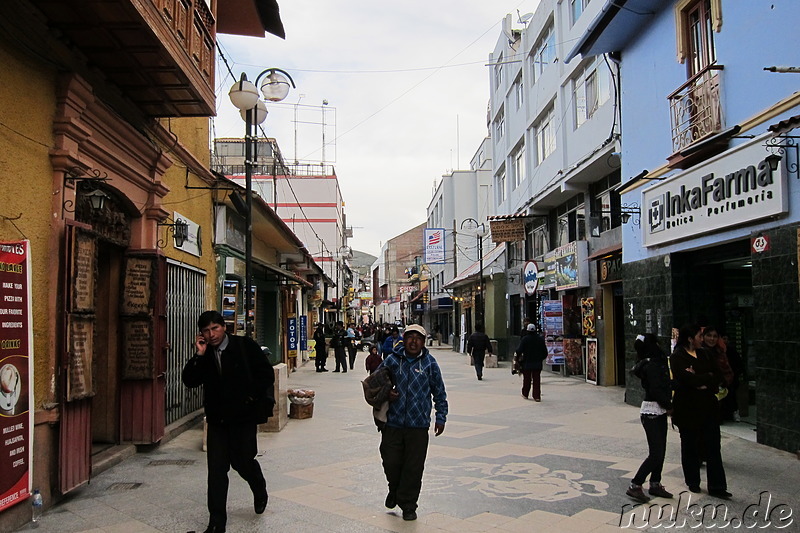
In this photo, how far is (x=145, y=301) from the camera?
8734 millimetres

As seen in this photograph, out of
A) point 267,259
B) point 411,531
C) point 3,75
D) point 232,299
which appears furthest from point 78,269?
point 267,259

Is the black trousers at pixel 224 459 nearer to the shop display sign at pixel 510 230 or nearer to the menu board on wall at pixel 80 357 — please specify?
the menu board on wall at pixel 80 357

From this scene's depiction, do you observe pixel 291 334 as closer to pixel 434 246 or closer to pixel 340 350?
pixel 340 350

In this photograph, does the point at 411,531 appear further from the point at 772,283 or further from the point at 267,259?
the point at 267,259

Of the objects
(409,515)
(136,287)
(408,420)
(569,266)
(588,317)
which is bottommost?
(409,515)

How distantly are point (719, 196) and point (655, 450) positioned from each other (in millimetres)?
4917

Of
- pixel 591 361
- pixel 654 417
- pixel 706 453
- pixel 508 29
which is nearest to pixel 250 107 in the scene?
A: pixel 654 417

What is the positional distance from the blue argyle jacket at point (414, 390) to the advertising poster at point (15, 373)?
10.1 feet

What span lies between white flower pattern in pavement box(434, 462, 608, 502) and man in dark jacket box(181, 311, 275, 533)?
237 centimetres

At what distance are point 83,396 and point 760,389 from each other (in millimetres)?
8294

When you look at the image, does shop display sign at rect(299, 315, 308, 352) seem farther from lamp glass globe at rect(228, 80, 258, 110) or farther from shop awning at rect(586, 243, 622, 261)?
lamp glass globe at rect(228, 80, 258, 110)

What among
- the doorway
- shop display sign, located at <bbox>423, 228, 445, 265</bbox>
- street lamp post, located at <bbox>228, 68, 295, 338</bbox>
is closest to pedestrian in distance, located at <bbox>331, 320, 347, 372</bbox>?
street lamp post, located at <bbox>228, 68, 295, 338</bbox>

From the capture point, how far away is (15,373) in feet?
17.8

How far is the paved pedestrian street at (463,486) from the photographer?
5660 millimetres
